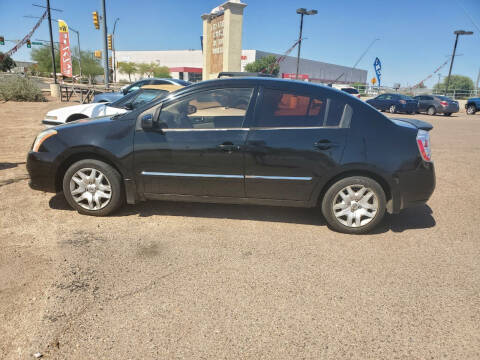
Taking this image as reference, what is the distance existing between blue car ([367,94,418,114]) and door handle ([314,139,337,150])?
72.3ft

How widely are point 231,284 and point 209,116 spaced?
6.33 feet

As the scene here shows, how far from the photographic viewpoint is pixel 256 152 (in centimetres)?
376

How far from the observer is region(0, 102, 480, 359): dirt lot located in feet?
7.29

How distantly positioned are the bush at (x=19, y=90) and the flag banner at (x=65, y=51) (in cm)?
662

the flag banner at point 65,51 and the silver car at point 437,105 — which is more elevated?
the flag banner at point 65,51

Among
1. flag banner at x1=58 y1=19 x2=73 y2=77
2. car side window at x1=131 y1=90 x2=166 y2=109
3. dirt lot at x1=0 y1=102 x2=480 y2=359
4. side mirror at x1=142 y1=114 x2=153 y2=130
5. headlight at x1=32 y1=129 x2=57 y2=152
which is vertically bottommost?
dirt lot at x1=0 y1=102 x2=480 y2=359

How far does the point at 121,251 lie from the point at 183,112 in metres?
1.61

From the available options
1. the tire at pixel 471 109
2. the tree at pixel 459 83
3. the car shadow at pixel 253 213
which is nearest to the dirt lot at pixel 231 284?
the car shadow at pixel 253 213

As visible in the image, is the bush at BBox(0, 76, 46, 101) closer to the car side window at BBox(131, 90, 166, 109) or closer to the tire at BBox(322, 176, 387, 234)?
the car side window at BBox(131, 90, 166, 109)

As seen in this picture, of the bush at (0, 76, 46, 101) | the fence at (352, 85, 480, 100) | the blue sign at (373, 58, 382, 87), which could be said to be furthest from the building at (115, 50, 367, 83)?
the bush at (0, 76, 46, 101)

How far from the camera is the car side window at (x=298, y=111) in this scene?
3.77 metres

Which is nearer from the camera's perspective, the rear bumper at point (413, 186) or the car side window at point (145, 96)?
the rear bumper at point (413, 186)

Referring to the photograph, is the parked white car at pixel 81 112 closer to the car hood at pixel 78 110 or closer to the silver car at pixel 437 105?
the car hood at pixel 78 110

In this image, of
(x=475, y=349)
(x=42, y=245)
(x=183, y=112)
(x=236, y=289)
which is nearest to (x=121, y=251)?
(x=42, y=245)
